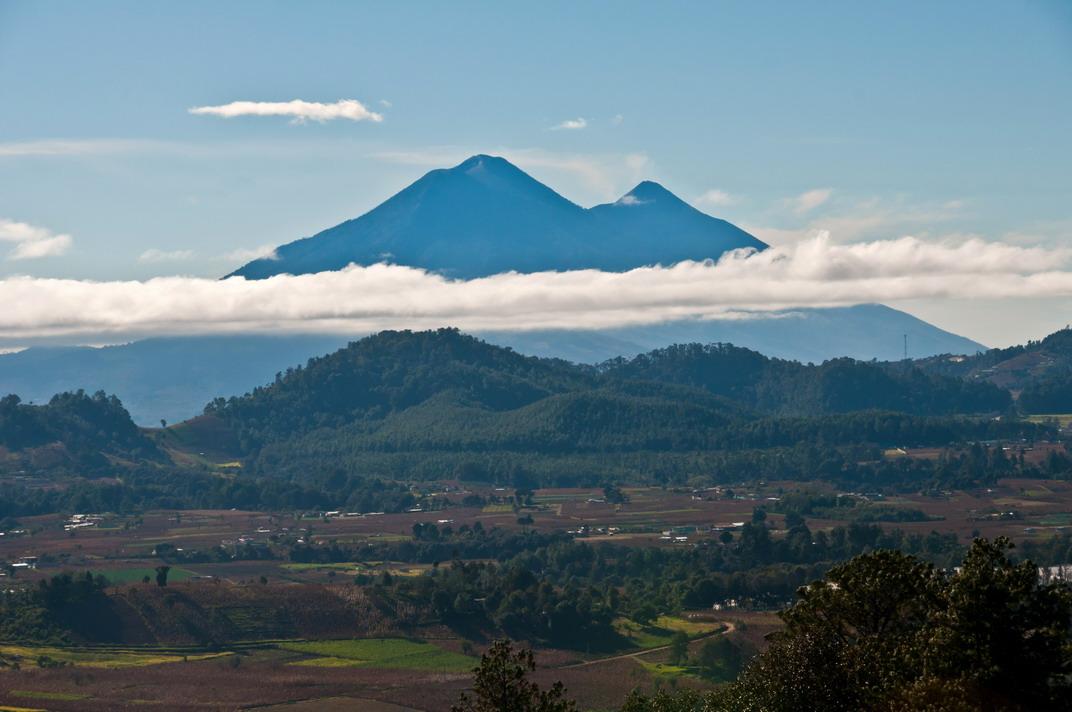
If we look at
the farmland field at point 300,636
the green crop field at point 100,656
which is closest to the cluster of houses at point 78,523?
the farmland field at point 300,636

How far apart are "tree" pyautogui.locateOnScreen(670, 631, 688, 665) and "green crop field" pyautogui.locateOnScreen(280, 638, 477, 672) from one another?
13.3m

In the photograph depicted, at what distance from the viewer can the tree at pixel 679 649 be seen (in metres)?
103

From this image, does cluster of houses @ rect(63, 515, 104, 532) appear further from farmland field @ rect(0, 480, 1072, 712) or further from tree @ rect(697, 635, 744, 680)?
tree @ rect(697, 635, 744, 680)

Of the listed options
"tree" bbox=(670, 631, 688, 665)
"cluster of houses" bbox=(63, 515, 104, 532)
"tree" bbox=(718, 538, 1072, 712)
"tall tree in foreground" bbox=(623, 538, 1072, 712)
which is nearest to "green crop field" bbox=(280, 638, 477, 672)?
"tree" bbox=(670, 631, 688, 665)

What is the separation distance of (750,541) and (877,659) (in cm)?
10637

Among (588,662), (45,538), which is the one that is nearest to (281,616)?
(588,662)

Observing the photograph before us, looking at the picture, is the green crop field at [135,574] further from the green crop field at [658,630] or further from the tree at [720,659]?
the tree at [720,659]

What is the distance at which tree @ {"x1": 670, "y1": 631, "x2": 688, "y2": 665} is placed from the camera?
103 metres

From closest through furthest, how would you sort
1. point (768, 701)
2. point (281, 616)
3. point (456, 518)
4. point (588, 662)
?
point (768, 701)
point (588, 662)
point (281, 616)
point (456, 518)

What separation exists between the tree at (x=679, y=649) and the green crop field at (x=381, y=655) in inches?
522

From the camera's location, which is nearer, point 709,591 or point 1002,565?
point 1002,565

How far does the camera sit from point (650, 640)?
112m

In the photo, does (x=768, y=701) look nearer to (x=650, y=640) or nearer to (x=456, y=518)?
(x=650, y=640)

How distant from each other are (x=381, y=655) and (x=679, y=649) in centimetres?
2071
